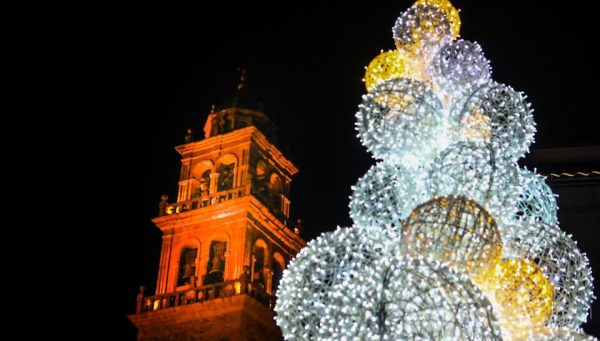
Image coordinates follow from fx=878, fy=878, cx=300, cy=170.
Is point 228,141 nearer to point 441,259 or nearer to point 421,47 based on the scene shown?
point 421,47

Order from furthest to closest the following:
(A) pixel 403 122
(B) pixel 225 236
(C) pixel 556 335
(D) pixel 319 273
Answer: (B) pixel 225 236, (A) pixel 403 122, (D) pixel 319 273, (C) pixel 556 335

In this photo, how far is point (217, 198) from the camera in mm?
24969

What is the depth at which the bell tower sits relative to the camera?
22672 mm

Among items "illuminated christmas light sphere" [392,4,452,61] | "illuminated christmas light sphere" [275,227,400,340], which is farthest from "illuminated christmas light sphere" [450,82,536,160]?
"illuminated christmas light sphere" [275,227,400,340]

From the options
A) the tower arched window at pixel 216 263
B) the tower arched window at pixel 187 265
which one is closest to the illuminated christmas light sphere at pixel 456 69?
the tower arched window at pixel 216 263

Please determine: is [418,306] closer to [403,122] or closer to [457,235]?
[457,235]

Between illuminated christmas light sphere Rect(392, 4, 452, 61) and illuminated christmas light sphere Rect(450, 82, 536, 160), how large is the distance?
118 centimetres

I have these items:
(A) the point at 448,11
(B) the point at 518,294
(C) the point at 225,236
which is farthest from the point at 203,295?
(B) the point at 518,294

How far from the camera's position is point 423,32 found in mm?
10562

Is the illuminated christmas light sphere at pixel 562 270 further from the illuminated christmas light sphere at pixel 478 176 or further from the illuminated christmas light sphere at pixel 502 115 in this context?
the illuminated christmas light sphere at pixel 502 115

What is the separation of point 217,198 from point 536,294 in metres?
17.1

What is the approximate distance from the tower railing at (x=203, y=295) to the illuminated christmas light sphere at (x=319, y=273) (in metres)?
13.7

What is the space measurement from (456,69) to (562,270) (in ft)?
8.77

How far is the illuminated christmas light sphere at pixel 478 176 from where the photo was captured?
8531 millimetres
